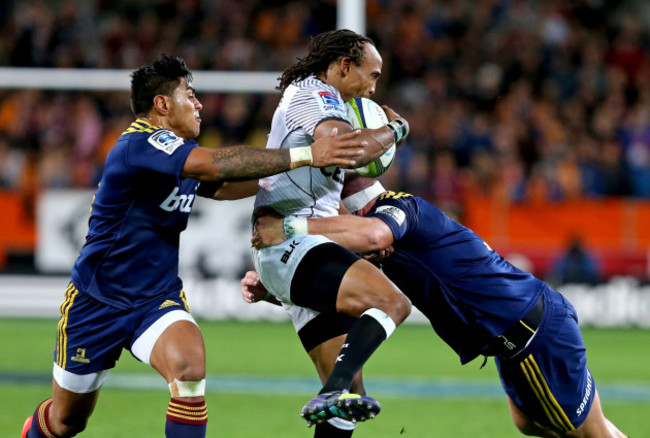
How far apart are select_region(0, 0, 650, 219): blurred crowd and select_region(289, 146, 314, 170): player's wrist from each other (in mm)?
9044

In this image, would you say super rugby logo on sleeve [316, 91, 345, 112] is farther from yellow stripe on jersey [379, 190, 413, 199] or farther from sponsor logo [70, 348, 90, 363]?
sponsor logo [70, 348, 90, 363]

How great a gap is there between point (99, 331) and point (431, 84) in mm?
12022

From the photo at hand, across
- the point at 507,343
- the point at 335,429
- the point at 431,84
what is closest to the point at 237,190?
the point at 335,429

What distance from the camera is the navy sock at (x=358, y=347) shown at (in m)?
4.46

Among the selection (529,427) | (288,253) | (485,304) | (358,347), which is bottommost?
(529,427)

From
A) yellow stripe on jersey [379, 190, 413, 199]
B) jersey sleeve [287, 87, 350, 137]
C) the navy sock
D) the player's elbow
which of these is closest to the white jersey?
jersey sleeve [287, 87, 350, 137]

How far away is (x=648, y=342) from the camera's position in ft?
40.2

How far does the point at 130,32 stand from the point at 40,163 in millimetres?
2652

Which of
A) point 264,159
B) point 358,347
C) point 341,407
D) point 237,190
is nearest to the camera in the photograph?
point 341,407

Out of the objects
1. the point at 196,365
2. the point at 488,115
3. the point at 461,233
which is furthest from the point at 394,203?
the point at 488,115

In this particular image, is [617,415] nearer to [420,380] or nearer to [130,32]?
[420,380]

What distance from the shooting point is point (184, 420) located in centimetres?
489

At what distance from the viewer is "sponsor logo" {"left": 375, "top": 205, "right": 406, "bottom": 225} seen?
4793mm

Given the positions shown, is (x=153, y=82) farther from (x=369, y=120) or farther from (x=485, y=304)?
(x=485, y=304)
